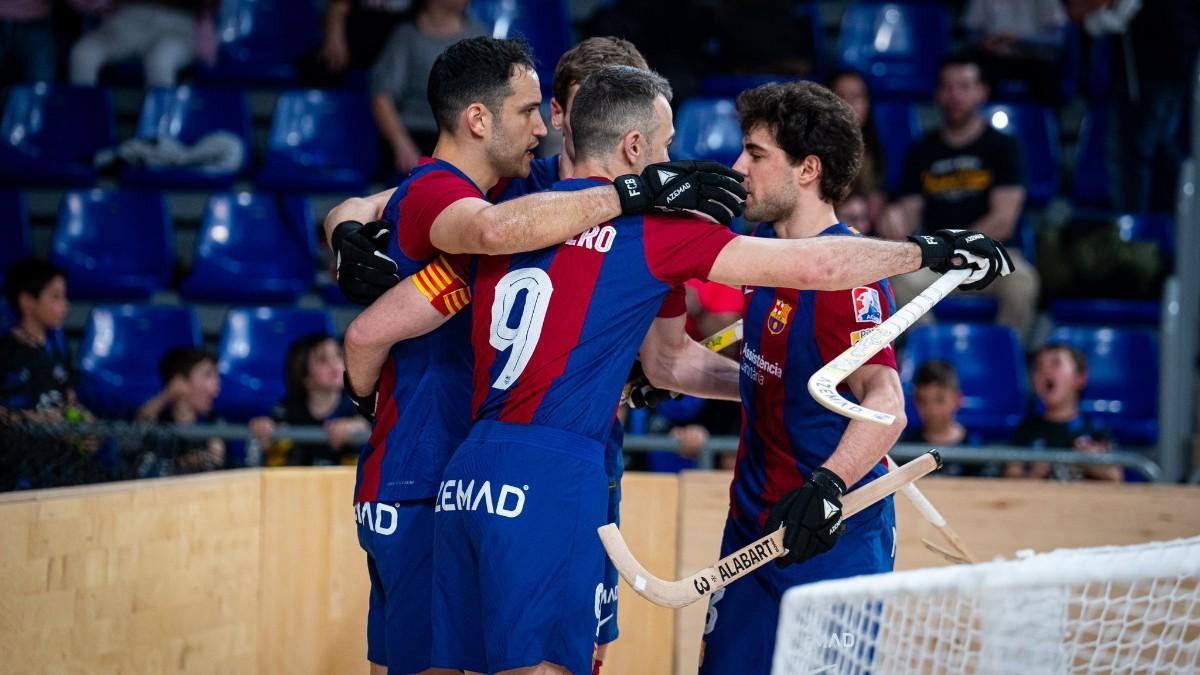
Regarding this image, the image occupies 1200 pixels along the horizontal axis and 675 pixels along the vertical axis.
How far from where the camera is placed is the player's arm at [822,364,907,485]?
3.51 meters

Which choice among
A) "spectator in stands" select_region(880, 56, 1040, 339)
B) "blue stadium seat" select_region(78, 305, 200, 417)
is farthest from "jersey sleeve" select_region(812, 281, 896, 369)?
"blue stadium seat" select_region(78, 305, 200, 417)

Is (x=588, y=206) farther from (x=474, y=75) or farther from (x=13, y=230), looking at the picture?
(x=13, y=230)

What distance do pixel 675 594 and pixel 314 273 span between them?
18.3 feet

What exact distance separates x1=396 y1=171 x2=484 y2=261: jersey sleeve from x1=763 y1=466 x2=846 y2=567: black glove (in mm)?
1103

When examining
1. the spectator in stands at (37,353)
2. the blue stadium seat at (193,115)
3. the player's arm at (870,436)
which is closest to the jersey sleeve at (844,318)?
the player's arm at (870,436)

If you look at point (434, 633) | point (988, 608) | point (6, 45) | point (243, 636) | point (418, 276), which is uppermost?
point (6, 45)

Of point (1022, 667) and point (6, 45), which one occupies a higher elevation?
point (6, 45)

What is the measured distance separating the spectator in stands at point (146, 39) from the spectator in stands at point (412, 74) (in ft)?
5.31

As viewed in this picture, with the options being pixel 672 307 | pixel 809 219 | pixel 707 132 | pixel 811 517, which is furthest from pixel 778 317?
pixel 707 132

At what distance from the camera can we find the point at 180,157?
8883mm

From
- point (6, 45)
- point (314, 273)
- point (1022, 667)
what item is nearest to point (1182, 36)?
point (314, 273)

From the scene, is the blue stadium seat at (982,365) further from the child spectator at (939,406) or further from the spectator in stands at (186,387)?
the spectator in stands at (186,387)

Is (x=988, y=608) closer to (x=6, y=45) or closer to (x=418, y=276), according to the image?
(x=418, y=276)

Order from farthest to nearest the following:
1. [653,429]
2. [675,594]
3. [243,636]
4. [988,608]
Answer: [653,429], [243,636], [675,594], [988,608]
